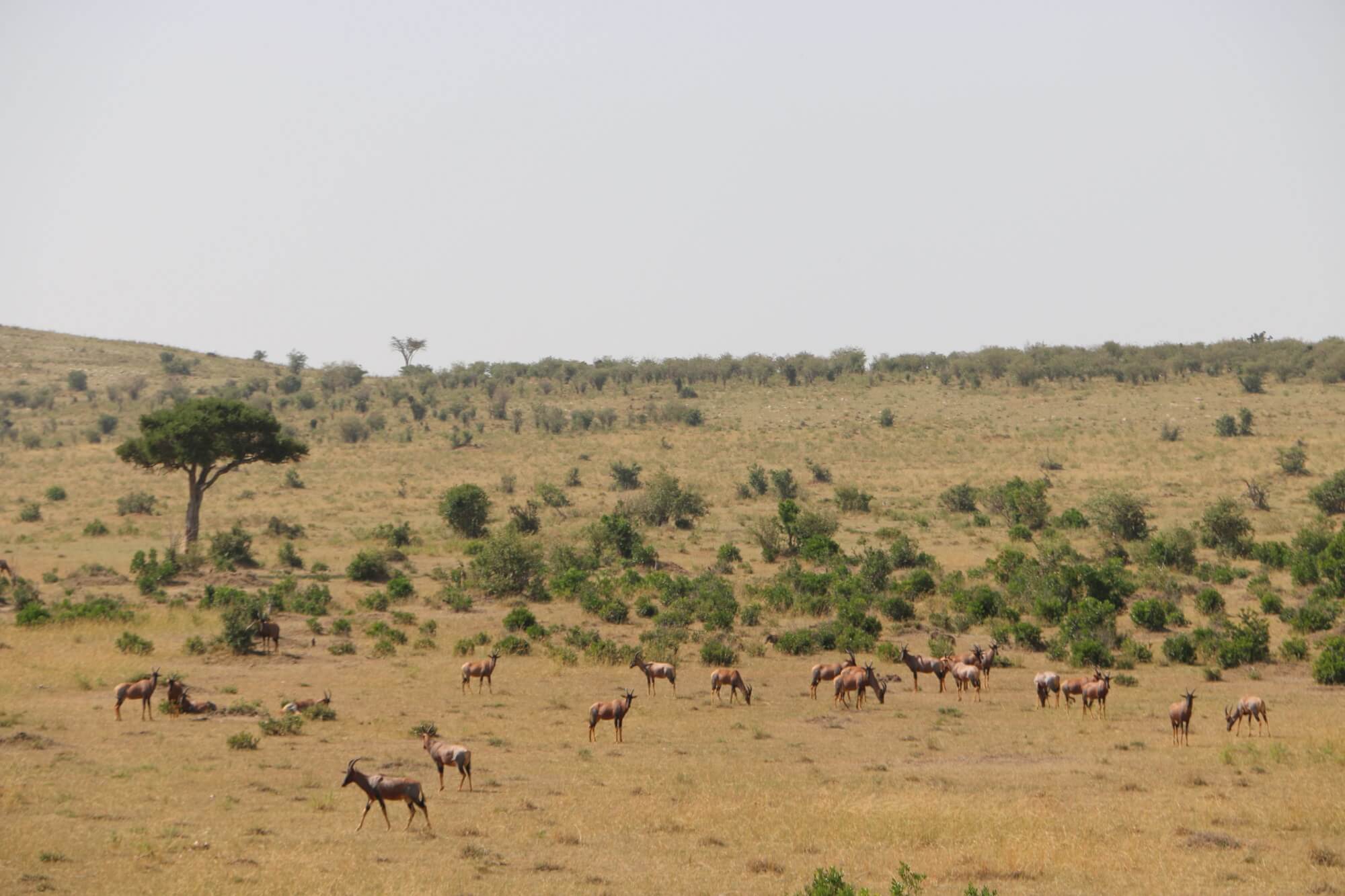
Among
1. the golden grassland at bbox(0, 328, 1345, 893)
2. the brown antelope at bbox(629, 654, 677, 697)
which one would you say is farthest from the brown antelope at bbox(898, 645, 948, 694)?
the brown antelope at bbox(629, 654, 677, 697)

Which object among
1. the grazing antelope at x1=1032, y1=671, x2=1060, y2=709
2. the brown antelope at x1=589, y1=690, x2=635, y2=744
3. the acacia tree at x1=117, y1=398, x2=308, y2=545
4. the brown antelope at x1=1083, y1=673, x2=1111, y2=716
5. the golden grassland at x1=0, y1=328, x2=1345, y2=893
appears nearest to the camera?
the golden grassland at x1=0, y1=328, x2=1345, y2=893

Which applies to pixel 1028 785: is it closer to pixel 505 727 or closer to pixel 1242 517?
pixel 505 727

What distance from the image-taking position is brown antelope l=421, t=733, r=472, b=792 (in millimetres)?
16984

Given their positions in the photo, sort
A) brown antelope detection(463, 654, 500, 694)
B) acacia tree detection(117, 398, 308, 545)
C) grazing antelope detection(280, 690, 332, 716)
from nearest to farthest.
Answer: grazing antelope detection(280, 690, 332, 716) < brown antelope detection(463, 654, 500, 694) < acacia tree detection(117, 398, 308, 545)

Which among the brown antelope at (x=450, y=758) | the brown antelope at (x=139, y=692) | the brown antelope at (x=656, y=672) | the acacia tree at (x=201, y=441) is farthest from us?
the acacia tree at (x=201, y=441)

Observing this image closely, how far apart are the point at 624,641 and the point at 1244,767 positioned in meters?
16.9

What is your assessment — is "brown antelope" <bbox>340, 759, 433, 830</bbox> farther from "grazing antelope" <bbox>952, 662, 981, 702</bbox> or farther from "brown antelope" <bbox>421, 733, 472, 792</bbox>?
"grazing antelope" <bbox>952, 662, 981, 702</bbox>


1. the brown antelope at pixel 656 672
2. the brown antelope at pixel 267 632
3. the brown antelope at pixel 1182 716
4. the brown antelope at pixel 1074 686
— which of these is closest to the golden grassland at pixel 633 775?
the brown antelope at pixel 1182 716

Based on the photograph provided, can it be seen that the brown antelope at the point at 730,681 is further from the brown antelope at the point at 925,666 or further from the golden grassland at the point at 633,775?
the brown antelope at the point at 925,666

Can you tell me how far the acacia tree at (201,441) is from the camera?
1800 inches

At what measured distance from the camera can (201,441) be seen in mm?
45906

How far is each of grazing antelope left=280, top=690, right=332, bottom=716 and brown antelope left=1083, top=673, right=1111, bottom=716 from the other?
14.8 meters

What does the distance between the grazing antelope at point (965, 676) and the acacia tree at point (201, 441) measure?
103 ft

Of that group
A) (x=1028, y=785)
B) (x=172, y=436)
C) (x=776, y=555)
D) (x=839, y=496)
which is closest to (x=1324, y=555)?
(x=776, y=555)
